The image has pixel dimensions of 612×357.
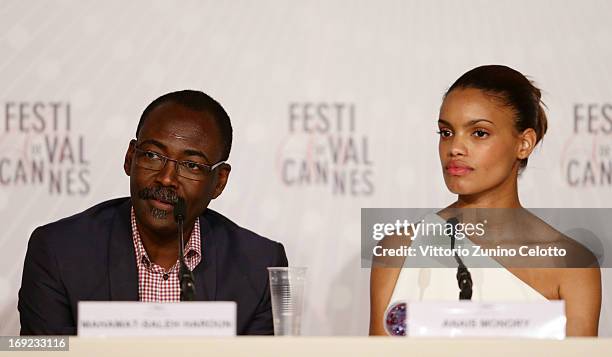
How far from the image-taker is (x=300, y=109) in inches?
114

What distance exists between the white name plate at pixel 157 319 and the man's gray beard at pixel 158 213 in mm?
909

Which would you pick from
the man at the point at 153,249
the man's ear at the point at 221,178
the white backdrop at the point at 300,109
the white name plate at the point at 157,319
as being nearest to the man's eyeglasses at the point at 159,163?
the man at the point at 153,249

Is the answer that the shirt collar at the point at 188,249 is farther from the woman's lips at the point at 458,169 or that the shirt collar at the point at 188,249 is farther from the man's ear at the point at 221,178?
the woman's lips at the point at 458,169

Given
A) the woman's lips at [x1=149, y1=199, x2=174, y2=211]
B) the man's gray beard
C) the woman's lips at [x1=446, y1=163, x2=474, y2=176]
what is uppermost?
the woman's lips at [x1=446, y1=163, x2=474, y2=176]

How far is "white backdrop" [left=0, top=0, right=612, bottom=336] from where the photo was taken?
9.48ft

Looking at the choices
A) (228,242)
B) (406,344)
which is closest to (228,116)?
(228,242)

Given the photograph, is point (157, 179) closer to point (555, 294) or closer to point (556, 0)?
point (555, 294)

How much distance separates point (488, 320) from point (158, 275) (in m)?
1.22

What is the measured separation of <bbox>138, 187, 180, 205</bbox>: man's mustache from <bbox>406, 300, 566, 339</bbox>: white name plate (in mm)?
1098

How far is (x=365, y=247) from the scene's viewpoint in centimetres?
290

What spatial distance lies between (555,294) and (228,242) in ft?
3.23

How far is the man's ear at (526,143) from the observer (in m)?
2.80

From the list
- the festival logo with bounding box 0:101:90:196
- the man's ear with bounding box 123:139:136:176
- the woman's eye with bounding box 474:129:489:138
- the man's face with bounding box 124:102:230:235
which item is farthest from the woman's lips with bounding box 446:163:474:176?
the festival logo with bounding box 0:101:90:196

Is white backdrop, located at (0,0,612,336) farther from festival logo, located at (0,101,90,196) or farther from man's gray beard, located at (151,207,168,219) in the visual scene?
man's gray beard, located at (151,207,168,219)
